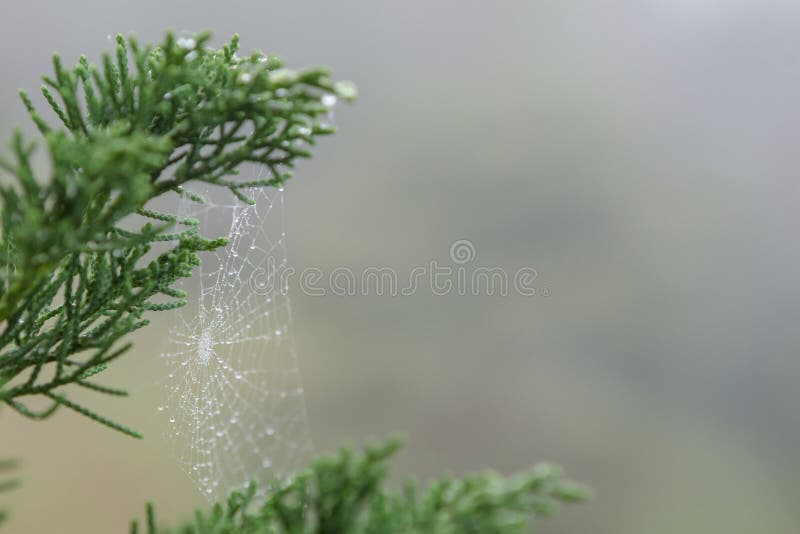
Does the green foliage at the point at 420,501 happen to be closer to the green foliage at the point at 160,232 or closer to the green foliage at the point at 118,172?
the green foliage at the point at 160,232

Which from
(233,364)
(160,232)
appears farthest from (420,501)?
(233,364)

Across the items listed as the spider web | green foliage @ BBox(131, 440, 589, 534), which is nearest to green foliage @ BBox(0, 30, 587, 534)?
green foliage @ BBox(131, 440, 589, 534)

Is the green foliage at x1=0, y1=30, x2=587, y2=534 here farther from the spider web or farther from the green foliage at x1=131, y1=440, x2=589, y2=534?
the spider web

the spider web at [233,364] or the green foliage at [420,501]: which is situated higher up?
the spider web at [233,364]

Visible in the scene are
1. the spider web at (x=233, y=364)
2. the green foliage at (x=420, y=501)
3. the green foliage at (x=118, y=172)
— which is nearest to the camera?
the green foliage at (x=420, y=501)

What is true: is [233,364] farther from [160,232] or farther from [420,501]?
[420,501]

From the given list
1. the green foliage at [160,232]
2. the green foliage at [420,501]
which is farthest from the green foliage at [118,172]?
the green foliage at [420,501]
